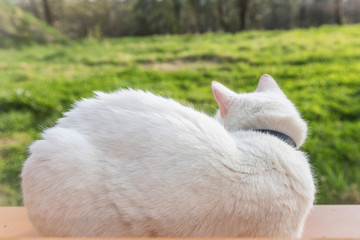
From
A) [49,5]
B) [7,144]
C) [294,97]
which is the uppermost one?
[49,5]

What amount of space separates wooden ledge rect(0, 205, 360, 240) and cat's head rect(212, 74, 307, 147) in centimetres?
30

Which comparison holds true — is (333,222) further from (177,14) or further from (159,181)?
(177,14)

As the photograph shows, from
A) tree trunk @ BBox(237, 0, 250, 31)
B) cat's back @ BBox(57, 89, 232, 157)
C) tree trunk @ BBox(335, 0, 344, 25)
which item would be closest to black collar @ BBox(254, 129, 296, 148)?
cat's back @ BBox(57, 89, 232, 157)

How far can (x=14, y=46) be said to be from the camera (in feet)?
7.78

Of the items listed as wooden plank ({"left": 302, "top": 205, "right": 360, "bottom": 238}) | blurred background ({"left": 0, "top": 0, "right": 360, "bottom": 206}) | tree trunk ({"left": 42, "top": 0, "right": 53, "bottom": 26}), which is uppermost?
tree trunk ({"left": 42, "top": 0, "right": 53, "bottom": 26})

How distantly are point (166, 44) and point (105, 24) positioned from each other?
0.41m

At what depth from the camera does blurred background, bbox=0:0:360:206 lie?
6.73ft

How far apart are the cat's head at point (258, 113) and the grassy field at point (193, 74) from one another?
97 centimetres

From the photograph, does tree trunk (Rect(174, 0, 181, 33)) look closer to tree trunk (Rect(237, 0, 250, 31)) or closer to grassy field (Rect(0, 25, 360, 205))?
grassy field (Rect(0, 25, 360, 205))

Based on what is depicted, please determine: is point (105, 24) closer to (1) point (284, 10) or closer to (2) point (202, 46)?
(2) point (202, 46)

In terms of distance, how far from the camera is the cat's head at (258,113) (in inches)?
34.7

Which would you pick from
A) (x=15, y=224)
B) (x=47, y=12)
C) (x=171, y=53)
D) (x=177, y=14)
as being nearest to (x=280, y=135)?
(x=15, y=224)

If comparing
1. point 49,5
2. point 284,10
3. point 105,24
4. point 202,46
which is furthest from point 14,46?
point 284,10

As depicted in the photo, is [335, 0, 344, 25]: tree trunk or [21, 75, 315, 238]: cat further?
[335, 0, 344, 25]: tree trunk
